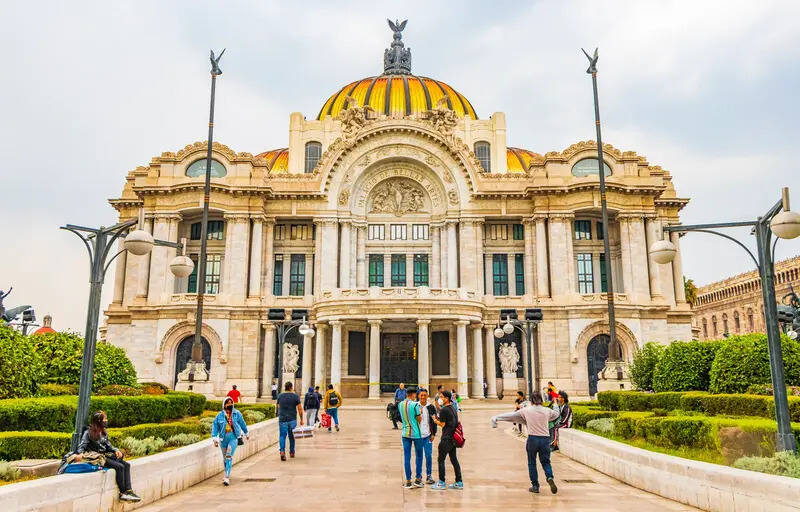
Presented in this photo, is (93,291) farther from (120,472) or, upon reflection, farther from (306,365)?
(306,365)

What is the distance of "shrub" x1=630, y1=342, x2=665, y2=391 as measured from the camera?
112ft

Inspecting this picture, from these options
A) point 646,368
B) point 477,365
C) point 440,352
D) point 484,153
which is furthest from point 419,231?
point 646,368

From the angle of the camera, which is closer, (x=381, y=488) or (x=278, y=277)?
(x=381, y=488)

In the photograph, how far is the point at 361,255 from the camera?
51.9 meters

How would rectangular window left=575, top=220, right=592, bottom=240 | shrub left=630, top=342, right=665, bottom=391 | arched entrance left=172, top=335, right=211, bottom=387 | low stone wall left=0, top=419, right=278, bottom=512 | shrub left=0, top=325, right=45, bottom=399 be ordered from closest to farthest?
low stone wall left=0, top=419, right=278, bottom=512, shrub left=0, top=325, right=45, bottom=399, shrub left=630, top=342, right=665, bottom=391, arched entrance left=172, top=335, right=211, bottom=387, rectangular window left=575, top=220, right=592, bottom=240

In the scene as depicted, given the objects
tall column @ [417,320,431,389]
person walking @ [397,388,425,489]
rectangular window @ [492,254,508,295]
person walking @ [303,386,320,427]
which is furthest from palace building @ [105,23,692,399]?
person walking @ [397,388,425,489]

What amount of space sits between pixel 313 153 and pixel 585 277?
90.3 ft

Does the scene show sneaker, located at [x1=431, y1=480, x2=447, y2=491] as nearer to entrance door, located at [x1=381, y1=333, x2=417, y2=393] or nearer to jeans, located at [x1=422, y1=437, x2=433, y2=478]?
jeans, located at [x1=422, y1=437, x2=433, y2=478]

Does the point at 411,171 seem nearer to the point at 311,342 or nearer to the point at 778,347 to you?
the point at 311,342

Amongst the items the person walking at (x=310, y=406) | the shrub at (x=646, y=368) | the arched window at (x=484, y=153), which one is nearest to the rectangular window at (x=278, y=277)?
the arched window at (x=484, y=153)

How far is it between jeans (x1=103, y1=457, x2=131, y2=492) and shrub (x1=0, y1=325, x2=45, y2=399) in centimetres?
823

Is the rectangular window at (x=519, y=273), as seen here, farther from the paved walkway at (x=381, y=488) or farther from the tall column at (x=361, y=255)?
the paved walkway at (x=381, y=488)

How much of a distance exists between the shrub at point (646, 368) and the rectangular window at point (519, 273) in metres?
16.0

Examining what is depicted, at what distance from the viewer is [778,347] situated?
12375mm
